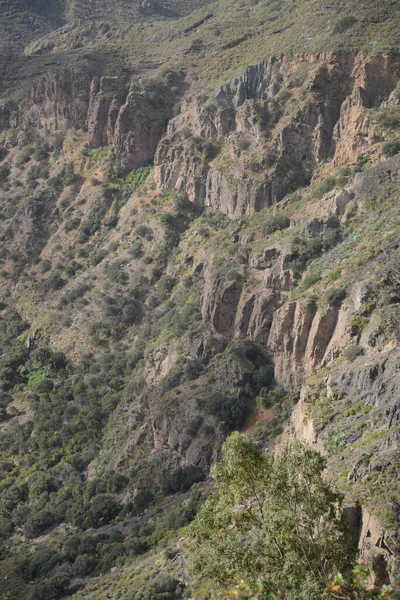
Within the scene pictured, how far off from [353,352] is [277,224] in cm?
2293

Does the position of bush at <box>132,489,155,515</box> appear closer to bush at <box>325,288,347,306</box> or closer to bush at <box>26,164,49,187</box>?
bush at <box>325,288,347,306</box>

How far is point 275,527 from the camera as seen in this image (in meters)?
28.1

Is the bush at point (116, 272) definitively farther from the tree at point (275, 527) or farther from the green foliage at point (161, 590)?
the tree at point (275, 527)

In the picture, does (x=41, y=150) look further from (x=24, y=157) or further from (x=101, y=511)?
(x=101, y=511)

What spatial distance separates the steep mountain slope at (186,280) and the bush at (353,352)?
3.4 inches

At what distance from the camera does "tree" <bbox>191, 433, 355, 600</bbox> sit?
91.5 feet

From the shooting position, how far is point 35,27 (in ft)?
494

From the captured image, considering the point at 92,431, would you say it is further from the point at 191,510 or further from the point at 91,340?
the point at 191,510

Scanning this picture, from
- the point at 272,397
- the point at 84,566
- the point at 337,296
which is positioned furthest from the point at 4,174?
the point at 84,566

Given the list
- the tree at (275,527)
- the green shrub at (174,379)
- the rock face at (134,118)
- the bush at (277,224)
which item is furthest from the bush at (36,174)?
the tree at (275,527)

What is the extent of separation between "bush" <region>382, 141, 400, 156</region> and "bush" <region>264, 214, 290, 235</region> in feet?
32.2

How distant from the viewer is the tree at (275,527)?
27875 mm

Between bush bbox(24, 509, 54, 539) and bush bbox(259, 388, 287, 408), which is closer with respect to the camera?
bush bbox(259, 388, 287, 408)

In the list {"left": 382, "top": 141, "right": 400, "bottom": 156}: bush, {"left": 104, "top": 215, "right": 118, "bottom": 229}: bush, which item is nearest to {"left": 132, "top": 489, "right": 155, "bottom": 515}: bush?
{"left": 382, "top": 141, "right": 400, "bottom": 156}: bush
